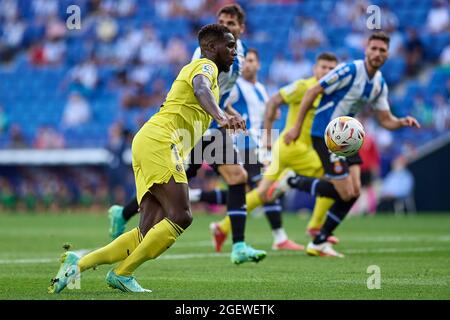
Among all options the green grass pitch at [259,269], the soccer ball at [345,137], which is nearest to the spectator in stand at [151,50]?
the green grass pitch at [259,269]

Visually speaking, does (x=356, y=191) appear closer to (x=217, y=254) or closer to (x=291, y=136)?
(x=291, y=136)

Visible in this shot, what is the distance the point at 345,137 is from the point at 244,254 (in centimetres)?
149

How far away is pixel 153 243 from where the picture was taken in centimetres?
676

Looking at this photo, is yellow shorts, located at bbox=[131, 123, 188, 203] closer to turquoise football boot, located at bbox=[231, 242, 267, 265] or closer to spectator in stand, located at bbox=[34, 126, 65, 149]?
turquoise football boot, located at bbox=[231, 242, 267, 265]

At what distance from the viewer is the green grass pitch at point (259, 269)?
6.77m

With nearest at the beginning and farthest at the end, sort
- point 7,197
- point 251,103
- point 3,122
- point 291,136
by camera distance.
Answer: point 291,136 < point 251,103 < point 7,197 < point 3,122

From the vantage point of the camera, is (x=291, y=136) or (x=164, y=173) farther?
(x=291, y=136)

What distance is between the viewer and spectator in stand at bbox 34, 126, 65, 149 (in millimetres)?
25031

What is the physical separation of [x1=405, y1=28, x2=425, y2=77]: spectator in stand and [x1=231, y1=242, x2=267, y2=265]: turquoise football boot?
14.2 meters

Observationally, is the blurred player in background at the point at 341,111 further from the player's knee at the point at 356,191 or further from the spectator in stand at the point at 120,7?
the spectator in stand at the point at 120,7

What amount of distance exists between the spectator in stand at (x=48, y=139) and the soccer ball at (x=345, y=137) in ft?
55.6

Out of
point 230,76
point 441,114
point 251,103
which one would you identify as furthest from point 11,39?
point 230,76

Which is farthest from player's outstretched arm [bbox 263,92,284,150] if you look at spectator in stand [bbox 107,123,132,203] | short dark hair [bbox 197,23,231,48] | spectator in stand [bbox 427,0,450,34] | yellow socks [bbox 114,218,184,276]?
spectator in stand [bbox 427,0,450,34]
